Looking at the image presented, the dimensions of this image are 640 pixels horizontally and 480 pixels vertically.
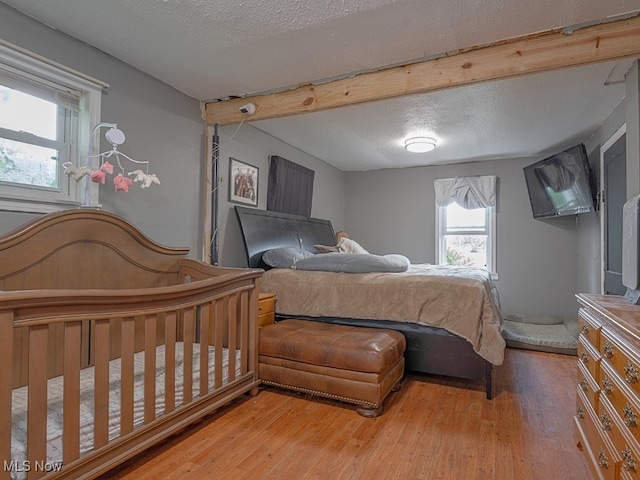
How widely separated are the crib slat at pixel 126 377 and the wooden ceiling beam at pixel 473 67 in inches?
81.1

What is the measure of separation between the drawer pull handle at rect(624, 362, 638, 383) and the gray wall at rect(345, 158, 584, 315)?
405 centimetres

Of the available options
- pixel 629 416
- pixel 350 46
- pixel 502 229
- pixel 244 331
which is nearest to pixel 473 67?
pixel 350 46

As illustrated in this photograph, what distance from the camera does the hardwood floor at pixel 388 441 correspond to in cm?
164

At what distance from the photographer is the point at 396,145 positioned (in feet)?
14.4

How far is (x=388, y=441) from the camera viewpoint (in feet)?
6.22

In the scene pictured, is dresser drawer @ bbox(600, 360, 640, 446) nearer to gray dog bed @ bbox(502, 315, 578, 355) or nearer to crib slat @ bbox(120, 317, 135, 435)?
crib slat @ bbox(120, 317, 135, 435)

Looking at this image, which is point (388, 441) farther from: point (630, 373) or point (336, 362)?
point (630, 373)

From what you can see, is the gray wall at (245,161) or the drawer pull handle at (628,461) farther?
the gray wall at (245,161)

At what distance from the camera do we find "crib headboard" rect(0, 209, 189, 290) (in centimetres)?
175

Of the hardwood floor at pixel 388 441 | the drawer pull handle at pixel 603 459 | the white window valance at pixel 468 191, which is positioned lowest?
the hardwood floor at pixel 388 441

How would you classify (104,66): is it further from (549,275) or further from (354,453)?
(549,275)

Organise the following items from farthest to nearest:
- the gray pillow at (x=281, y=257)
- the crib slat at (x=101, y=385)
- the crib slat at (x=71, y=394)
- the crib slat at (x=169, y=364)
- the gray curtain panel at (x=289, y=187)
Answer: the gray curtain panel at (x=289, y=187), the gray pillow at (x=281, y=257), the crib slat at (x=169, y=364), the crib slat at (x=101, y=385), the crib slat at (x=71, y=394)

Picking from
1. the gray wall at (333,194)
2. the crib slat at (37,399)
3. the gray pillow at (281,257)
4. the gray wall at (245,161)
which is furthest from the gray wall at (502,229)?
the crib slat at (37,399)

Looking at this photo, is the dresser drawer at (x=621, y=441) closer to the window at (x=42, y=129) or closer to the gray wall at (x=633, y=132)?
the gray wall at (x=633, y=132)
